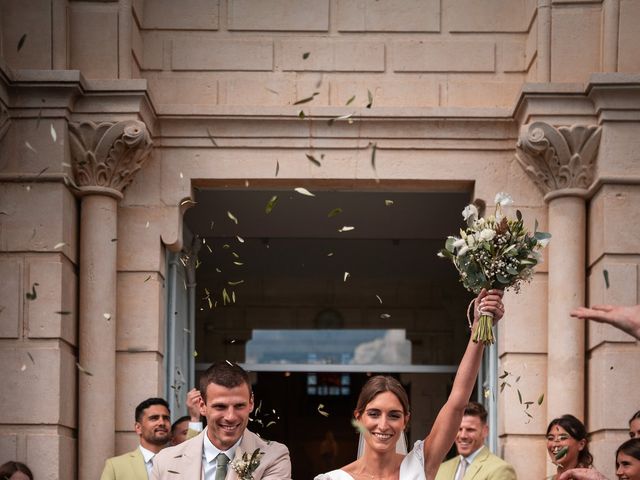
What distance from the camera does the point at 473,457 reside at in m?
9.39

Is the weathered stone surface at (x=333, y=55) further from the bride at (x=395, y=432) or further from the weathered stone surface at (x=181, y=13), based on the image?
the bride at (x=395, y=432)

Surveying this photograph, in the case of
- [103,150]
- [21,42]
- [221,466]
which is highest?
[21,42]

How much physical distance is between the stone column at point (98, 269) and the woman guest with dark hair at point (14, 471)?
957mm

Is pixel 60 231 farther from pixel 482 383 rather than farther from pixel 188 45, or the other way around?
pixel 482 383

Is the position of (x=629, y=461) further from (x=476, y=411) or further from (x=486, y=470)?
(x=476, y=411)

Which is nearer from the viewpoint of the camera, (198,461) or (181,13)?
(198,461)

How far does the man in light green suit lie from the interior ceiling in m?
3.04

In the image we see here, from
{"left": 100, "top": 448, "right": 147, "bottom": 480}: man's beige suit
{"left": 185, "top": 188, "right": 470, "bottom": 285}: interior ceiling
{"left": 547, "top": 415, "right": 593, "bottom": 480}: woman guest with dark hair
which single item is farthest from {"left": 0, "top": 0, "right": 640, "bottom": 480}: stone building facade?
{"left": 547, "top": 415, "right": 593, "bottom": 480}: woman guest with dark hair

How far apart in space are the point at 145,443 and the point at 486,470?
2.34 m

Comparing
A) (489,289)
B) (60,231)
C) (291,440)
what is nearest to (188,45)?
(60,231)

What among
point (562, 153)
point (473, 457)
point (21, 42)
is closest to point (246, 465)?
point (473, 457)

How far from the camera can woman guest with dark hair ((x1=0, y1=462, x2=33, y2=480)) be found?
9.34m

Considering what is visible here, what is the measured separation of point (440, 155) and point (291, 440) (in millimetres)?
8223

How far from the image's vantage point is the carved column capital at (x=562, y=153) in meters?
10.6
